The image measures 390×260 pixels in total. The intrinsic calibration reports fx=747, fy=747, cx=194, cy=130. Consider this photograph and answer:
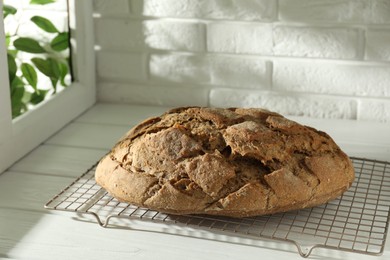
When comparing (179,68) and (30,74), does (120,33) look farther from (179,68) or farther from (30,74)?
(30,74)

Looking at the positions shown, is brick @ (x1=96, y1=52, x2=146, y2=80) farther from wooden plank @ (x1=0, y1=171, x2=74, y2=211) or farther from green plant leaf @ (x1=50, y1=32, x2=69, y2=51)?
wooden plank @ (x1=0, y1=171, x2=74, y2=211)

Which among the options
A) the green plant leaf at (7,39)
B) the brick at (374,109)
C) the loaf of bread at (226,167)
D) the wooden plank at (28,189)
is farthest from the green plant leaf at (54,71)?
the brick at (374,109)

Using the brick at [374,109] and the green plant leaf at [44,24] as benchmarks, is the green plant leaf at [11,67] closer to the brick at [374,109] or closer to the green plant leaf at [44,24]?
the green plant leaf at [44,24]

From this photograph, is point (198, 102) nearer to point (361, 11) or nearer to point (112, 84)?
point (112, 84)

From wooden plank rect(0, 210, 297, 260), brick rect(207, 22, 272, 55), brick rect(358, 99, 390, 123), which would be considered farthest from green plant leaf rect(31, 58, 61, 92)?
brick rect(358, 99, 390, 123)

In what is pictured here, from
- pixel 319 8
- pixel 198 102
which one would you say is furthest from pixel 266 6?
pixel 198 102

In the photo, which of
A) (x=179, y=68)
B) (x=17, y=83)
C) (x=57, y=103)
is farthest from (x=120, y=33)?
(x=17, y=83)
